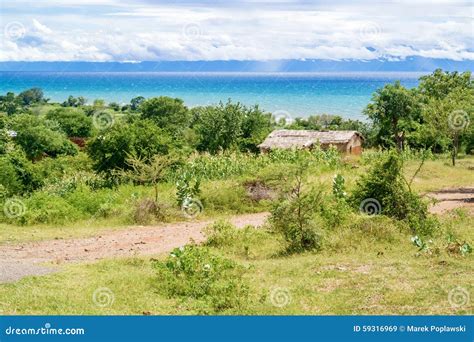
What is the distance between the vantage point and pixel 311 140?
38.0 metres

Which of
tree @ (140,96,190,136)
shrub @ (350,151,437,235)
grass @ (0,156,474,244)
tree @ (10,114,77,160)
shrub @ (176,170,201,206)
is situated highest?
shrub @ (350,151,437,235)

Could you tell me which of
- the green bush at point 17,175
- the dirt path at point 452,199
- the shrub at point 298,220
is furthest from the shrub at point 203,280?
the green bush at point 17,175

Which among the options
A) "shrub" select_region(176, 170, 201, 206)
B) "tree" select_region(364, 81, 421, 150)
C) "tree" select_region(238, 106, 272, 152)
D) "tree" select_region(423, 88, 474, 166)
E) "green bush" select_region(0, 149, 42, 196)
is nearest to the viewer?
"shrub" select_region(176, 170, 201, 206)

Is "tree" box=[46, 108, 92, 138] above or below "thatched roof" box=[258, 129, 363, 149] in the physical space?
below

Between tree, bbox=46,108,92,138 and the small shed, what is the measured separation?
27516 millimetres

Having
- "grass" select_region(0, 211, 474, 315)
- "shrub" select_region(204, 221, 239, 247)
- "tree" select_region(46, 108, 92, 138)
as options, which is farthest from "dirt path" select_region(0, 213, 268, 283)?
"tree" select_region(46, 108, 92, 138)

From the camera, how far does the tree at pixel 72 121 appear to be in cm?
6156

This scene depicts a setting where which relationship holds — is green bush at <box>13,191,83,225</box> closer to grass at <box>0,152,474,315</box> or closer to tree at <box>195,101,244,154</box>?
grass at <box>0,152,474,315</box>

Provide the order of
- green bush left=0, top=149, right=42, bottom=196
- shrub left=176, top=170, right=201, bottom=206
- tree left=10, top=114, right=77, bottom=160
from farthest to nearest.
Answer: tree left=10, top=114, right=77, bottom=160 → green bush left=0, top=149, right=42, bottom=196 → shrub left=176, top=170, right=201, bottom=206

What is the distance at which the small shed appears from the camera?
38.0 meters

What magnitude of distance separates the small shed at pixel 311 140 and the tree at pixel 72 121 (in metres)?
27.5

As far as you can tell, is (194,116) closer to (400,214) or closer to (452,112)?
(452,112)

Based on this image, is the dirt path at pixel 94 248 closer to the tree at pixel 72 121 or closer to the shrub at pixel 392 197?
the shrub at pixel 392 197

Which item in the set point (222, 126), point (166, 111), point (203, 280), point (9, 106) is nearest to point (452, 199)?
point (203, 280)
